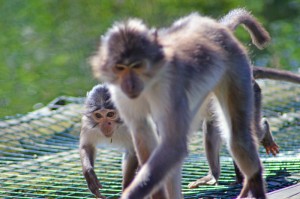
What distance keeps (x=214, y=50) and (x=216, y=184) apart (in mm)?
1791

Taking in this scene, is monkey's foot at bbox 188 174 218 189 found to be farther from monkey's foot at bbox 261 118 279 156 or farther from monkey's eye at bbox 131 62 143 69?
monkey's eye at bbox 131 62 143 69

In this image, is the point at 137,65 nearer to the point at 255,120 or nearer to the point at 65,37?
the point at 255,120

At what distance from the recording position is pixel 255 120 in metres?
6.22

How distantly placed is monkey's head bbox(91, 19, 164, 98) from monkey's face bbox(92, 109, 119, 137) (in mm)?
1567

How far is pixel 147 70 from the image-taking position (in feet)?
15.0

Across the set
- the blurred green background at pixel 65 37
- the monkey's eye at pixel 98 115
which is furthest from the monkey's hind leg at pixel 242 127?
the blurred green background at pixel 65 37

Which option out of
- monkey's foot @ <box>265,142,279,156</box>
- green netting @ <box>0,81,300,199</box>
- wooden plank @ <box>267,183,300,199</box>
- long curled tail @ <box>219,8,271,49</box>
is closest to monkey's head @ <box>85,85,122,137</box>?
green netting @ <box>0,81,300,199</box>

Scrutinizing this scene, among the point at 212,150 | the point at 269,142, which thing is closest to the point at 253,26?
the point at 212,150

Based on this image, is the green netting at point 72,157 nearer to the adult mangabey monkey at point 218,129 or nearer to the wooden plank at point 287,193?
the adult mangabey monkey at point 218,129

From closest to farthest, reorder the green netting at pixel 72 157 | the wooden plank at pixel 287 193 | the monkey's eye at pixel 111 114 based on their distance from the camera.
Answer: the wooden plank at pixel 287 193 → the monkey's eye at pixel 111 114 → the green netting at pixel 72 157

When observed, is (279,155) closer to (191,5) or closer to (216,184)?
(216,184)

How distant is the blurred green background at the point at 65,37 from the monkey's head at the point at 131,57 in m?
8.26

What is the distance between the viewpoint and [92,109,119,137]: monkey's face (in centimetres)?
622

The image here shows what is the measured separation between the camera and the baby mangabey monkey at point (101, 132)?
6.04 meters
